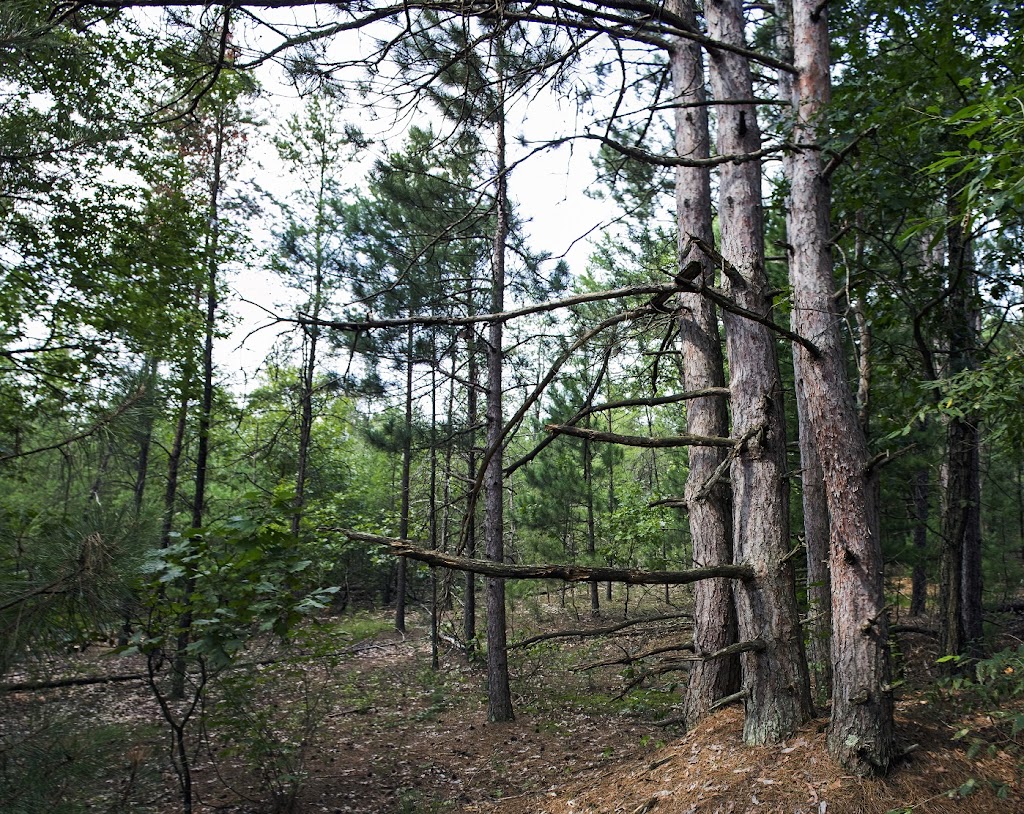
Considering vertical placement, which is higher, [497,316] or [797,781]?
[497,316]

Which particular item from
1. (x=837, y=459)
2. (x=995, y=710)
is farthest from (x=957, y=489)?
(x=837, y=459)

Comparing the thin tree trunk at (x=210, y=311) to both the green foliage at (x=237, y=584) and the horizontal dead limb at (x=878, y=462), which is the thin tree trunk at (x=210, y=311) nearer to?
A: the green foliage at (x=237, y=584)

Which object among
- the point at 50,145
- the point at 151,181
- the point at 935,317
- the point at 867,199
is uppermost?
the point at 151,181

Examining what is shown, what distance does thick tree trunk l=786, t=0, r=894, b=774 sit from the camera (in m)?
3.07

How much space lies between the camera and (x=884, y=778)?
3.00m

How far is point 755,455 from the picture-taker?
3818 mm

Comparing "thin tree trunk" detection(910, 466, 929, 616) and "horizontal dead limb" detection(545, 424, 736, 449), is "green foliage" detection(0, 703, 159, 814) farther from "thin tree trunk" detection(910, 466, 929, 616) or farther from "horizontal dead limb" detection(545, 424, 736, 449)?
"thin tree trunk" detection(910, 466, 929, 616)

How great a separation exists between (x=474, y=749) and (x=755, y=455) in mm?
6203

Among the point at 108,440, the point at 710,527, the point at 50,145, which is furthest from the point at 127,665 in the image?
the point at 710,527

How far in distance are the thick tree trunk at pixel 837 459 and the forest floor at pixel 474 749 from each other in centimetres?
29

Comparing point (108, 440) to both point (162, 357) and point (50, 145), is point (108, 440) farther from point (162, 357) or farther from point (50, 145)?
point (162, 357)

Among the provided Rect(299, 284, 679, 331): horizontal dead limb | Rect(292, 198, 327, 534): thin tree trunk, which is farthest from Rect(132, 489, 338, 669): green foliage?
Rect(292, 198, 327, 534): thin tree trunk

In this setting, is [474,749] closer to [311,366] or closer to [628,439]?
[628,439]

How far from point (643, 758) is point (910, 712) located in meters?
1.96
